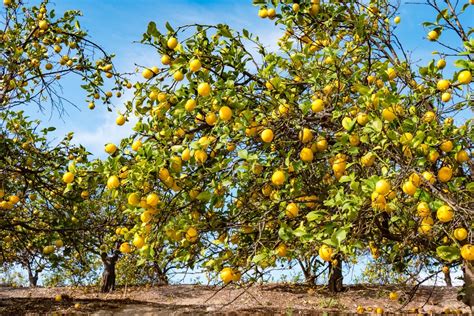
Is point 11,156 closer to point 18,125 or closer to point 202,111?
point 18,125

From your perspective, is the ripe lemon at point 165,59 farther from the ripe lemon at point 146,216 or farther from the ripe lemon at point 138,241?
the ripe lemon at point 138,241

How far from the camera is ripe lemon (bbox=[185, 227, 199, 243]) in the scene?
10.7ft

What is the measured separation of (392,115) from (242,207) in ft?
5.14

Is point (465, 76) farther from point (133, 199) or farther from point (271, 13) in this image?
point (133, 199)

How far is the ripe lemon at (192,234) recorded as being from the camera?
3269 millimetres

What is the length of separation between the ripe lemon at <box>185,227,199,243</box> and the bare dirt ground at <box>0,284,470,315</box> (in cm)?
599

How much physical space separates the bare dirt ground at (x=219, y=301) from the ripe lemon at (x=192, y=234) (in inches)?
236

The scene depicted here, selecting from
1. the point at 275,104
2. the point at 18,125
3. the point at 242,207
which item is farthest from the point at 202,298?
the point at 275,104

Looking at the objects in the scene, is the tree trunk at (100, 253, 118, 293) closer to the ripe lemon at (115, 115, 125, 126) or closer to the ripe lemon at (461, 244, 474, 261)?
the ripe lemon at (115, 115, 125, 126)

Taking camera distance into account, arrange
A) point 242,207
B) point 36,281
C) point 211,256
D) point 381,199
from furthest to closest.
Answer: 1. point 36,281
2. point 242,207
3. point 211,256
4. point 381,199

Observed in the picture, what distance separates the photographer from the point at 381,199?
2.74 metres

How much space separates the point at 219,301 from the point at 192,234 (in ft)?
31.3

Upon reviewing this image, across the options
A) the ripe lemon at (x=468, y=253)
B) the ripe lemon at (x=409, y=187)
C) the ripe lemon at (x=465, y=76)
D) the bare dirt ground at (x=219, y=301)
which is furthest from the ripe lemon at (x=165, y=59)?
the bare dirt ground at (x=219, y=301)

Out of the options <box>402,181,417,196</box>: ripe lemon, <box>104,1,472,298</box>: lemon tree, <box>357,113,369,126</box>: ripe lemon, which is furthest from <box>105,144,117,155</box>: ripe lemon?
<box>402,181,417,196</box>: ripe lemon
